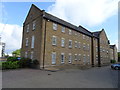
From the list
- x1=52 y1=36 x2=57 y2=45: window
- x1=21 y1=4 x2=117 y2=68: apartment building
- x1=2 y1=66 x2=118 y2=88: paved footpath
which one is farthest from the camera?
x1=52 y1=36 x2=57 y2=45: window

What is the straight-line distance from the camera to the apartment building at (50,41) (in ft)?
56.8

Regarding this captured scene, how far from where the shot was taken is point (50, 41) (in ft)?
60.1

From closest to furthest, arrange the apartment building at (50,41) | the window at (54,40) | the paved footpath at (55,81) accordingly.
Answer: the paved footpath at (55,81) → the apartment building at (50,41) → the window at (54,40)

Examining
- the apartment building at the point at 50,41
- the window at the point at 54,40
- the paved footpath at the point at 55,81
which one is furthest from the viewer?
the window at the point at 54,40

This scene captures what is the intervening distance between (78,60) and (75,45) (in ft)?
14.0

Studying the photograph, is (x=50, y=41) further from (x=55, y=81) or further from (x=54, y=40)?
(x=55, y=81)

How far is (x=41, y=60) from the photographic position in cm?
1633

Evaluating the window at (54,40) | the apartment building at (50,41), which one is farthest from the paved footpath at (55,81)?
the window at (54,40)

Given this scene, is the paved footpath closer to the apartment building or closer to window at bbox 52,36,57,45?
the apartment building

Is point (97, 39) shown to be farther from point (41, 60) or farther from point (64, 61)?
point (41, 60)

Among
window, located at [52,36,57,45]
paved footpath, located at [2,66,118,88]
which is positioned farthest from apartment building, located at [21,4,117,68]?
paved footpath, located at [2,66,118,88]

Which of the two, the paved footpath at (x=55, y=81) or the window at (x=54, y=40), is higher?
the window at (x=54, y=40)

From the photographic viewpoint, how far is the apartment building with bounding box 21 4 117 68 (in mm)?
17312

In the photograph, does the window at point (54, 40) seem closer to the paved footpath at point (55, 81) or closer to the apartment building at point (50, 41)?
the apartment building at point (50, 41)
